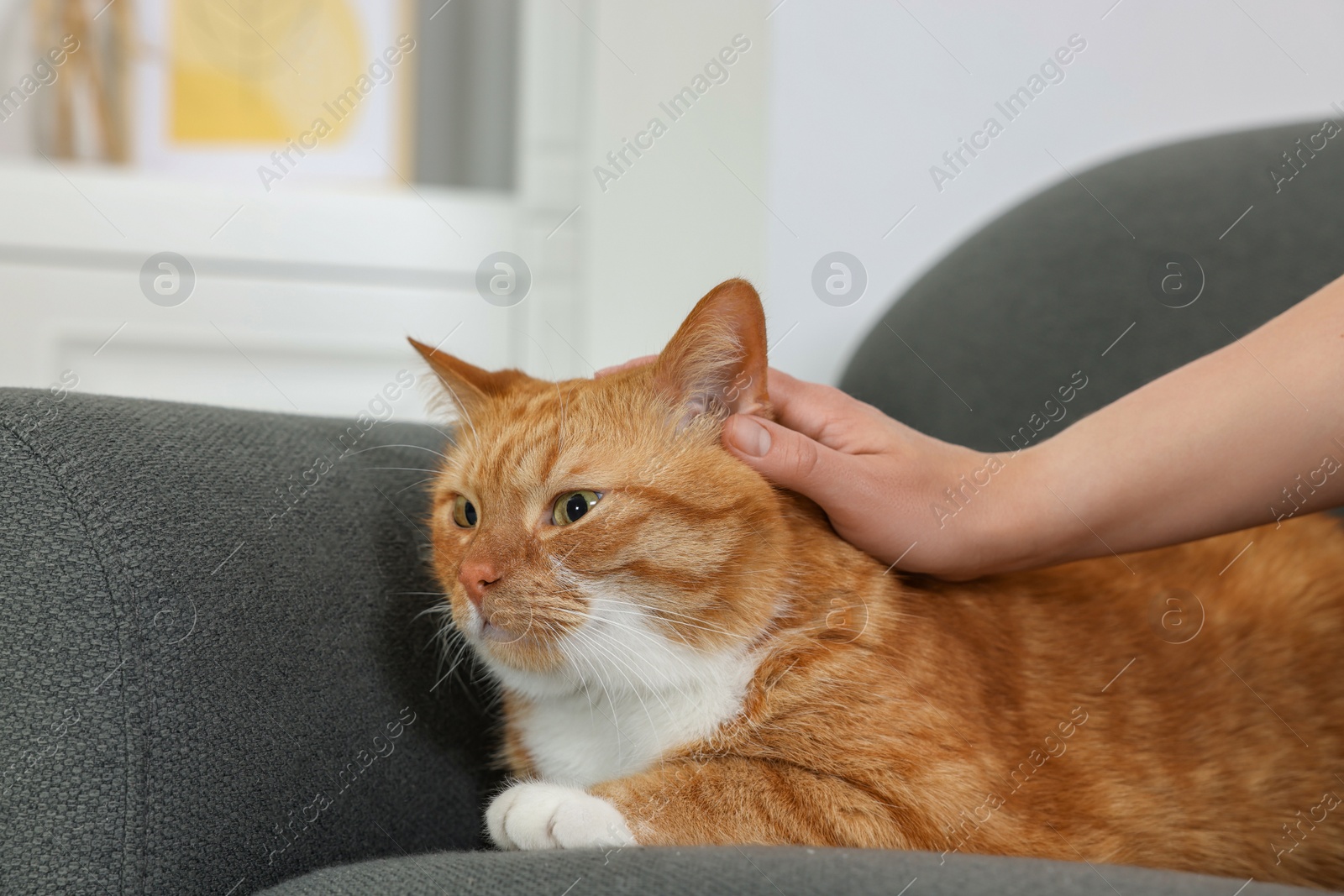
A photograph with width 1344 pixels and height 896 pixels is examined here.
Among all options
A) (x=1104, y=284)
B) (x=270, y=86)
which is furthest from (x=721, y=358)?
(x=270, y=86)

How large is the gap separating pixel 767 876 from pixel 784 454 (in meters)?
0.53

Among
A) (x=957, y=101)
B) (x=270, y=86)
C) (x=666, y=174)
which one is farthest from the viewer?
(x=270, y=86)

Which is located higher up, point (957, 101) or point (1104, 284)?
point (957, 101)

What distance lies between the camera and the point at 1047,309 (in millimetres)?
2049

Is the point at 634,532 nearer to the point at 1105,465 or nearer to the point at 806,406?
the point at 806,406

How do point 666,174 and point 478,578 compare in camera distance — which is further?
point 666,174

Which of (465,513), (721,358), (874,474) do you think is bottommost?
(465,513)

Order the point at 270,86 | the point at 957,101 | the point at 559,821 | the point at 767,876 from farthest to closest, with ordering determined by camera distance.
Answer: the point at 270,86, the point at 957,101, the point at 559,821, the point at 767,876

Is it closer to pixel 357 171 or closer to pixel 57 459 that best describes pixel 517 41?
pixel 357 171

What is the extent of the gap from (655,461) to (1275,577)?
971mm

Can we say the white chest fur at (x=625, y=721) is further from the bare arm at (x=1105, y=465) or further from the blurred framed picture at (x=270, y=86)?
the blurred framed picture at (x=270, y=86)

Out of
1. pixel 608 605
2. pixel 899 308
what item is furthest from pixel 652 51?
pixel 608 605

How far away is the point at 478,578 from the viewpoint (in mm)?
1213

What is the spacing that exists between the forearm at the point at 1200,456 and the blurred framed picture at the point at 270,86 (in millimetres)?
2507
